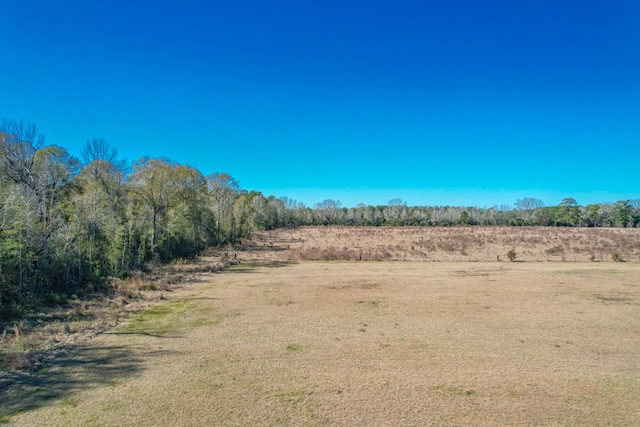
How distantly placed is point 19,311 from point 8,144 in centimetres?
1448

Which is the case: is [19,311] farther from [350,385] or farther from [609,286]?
[609,286]

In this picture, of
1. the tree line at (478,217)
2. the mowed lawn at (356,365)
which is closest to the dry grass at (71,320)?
the mowed lawn at (356,365)

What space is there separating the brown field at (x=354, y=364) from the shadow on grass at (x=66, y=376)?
42 mm

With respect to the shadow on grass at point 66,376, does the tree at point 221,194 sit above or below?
above

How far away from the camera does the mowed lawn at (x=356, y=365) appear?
621cm

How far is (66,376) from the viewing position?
304 inches

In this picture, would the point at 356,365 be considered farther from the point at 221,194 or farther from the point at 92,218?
the point at 221,194

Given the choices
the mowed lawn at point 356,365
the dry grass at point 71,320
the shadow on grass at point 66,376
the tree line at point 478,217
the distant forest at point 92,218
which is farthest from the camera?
the tree line at point 478,217

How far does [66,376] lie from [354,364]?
6622mm

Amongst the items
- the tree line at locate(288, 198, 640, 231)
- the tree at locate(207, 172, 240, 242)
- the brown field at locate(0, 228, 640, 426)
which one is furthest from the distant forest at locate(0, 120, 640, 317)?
the tree line at locate(288, 198, 640, 231)

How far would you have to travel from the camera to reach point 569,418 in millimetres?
5996

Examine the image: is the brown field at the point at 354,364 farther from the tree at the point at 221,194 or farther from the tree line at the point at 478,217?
the tree line at the point at 478,217

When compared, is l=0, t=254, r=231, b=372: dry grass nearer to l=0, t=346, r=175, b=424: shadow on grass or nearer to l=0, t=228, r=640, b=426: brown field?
l=0, t=346, r=175, b=424: shadow on grass

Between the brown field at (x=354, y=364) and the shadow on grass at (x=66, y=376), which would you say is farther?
the shadow on grass at (x=66, y=376)
